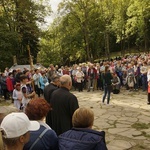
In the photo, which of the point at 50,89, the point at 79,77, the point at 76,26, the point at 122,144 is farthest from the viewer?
the point at 76,26

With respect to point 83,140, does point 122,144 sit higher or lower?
lower

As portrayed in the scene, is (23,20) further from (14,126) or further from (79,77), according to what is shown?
(14,126)

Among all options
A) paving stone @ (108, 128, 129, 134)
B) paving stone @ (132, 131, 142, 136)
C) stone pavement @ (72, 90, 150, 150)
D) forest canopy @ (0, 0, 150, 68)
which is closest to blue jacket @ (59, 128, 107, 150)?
stone pavement @ (72, 90, 150, 150)

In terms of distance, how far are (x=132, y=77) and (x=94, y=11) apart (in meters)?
30.1

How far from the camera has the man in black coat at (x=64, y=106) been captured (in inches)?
179

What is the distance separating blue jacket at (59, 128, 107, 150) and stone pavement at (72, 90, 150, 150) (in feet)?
11.8

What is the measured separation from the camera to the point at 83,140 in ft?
9.43

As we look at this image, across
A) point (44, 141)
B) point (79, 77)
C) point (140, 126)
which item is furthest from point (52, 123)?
point (79, 77)

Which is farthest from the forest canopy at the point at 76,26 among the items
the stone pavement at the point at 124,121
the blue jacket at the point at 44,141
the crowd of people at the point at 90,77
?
the blue jacket at the point at 44,141

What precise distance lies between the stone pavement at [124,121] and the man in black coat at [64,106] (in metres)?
2.20

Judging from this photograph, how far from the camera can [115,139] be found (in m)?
6.99

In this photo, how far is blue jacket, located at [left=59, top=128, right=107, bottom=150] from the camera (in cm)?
283

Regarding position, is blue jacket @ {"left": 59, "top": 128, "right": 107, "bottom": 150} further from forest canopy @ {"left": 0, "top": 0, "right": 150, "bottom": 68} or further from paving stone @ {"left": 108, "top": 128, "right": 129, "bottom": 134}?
forest canopy @ {"left": 0, "top": 0, "right": 150, "bottom": 68}

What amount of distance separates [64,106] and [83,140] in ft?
5.72
